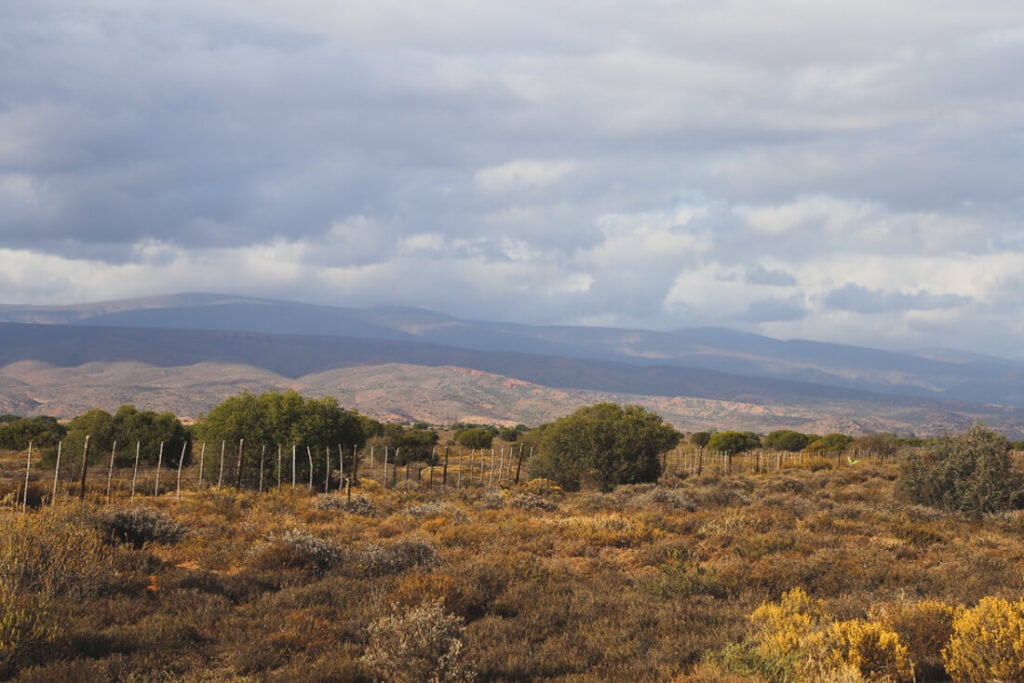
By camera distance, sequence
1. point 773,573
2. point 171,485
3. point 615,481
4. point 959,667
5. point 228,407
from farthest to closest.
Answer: point 228,407
point 615,481
point 171,485
point 773,573
point 959,667

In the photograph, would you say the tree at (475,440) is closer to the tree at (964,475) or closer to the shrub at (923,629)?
the tree at (964,475)

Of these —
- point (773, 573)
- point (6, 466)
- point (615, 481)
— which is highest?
point (773, 573)

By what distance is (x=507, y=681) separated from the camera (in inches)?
343

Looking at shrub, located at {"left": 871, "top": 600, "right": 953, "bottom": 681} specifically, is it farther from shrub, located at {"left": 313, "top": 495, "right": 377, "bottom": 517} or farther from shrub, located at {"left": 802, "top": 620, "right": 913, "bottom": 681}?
shrub, located at {"left": 313, "top": 495, "right": 377, "bottom": 517}

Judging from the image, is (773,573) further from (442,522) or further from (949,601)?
(442,522)

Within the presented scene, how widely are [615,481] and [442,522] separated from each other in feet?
65.3

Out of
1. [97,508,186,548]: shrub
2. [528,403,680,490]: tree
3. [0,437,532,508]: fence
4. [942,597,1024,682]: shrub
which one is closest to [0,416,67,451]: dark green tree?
[0,437,532,508]: fence

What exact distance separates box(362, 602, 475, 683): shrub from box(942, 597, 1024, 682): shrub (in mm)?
5505

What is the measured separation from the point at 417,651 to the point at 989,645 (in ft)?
21.0

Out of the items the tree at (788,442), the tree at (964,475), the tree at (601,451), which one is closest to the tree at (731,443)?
the tree at (788,442)

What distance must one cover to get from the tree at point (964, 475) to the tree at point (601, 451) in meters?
14.7

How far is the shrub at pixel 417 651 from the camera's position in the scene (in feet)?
27.1

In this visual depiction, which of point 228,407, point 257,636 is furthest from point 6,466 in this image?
point 257,636

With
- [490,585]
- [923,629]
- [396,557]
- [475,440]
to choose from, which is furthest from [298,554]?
[475,440]
